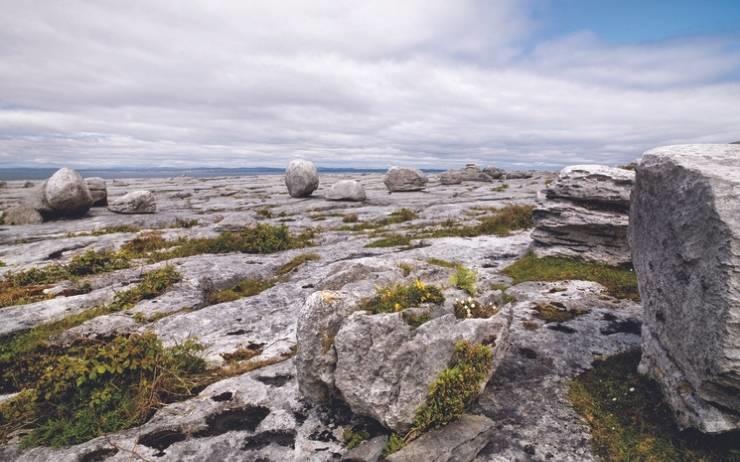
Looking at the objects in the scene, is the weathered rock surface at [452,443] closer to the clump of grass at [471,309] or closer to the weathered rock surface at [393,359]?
the weathered rock surface at [393,359]

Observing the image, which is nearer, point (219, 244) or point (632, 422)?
point (632, 422)

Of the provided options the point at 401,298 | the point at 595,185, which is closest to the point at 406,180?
the point at 595,185

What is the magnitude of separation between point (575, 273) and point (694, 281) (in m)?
9.89

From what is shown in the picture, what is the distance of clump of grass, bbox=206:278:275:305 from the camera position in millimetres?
15463

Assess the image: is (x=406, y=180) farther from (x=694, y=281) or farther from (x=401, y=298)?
(x=694, y=281)

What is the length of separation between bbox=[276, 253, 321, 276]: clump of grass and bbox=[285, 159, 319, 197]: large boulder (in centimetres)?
3257

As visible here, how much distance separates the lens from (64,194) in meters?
36.8

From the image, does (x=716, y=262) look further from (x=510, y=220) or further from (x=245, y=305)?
(x=510, y=220)

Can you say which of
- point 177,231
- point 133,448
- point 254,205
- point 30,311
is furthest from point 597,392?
point 254,205

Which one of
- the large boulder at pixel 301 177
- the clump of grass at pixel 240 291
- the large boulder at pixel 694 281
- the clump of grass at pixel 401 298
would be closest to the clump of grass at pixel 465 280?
the clump of grass at pixel 401 298

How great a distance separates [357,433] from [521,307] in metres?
7.69

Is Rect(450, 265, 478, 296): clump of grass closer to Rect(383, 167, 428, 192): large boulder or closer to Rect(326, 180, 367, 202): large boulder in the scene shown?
Rect(326, 180, 367, 202): large boulder

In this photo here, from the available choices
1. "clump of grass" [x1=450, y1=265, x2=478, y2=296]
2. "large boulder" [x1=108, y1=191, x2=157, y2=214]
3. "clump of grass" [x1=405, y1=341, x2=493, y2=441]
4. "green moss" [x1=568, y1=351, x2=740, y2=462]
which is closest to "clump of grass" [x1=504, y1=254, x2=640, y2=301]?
"green moss" [x1=568, y1=351, x2=740, y2=462]

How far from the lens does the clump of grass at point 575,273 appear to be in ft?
48.0
